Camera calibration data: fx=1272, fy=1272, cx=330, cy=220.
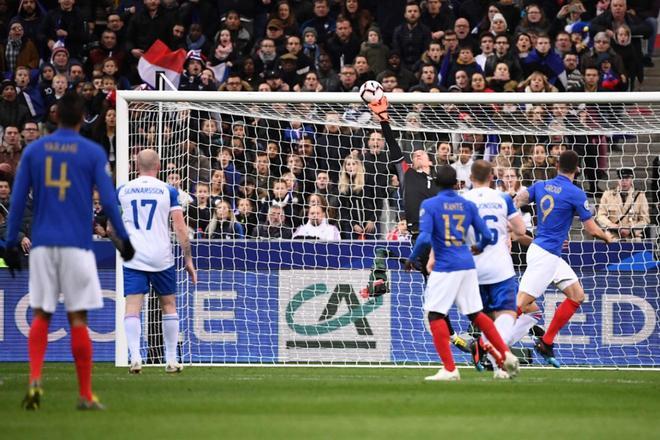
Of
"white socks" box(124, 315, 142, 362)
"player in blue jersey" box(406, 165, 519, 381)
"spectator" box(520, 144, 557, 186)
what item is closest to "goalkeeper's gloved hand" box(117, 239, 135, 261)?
"player in blue jersey" box(406, 165, 519, 381)

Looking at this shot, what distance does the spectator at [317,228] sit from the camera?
16203 mm

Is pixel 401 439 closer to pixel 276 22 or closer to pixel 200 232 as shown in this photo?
pixel 200 232

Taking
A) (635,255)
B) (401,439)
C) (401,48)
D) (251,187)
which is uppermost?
(401,48)

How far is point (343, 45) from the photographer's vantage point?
21.2 metres

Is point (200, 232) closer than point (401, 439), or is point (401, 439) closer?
point (401, 439)

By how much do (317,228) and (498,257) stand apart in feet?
13.5

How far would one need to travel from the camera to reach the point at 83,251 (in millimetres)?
9156

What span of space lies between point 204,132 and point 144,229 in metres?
3.68

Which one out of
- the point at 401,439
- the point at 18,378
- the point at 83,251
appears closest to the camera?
the point at 401,439

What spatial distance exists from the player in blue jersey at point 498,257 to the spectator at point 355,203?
3.88 meters

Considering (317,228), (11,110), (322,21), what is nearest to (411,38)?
(322,21)

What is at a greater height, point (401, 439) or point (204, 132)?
point (204, 132)

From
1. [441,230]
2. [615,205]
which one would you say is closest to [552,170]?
[615,205]

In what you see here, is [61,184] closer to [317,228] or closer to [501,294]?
[501,294]
